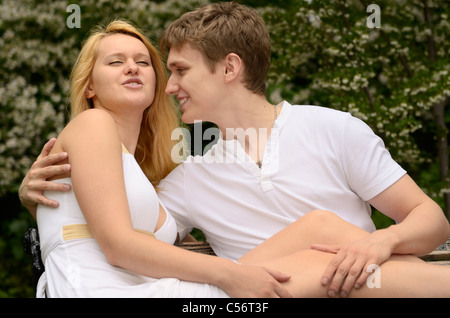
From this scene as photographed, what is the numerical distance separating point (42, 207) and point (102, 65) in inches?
25.9

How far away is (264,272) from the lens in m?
1.93

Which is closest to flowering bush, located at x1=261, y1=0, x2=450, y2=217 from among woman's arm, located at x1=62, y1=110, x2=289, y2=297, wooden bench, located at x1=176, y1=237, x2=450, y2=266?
wooden bench, located at x1=176, y1=237, x2=450, y2=266

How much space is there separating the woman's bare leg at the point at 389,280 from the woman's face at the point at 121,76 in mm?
977

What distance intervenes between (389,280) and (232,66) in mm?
1233

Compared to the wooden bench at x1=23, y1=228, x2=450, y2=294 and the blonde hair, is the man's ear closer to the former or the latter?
the blonde hair

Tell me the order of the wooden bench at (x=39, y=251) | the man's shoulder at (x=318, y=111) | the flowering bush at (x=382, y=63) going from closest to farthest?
the wooden bench at (x=39, y=251) < the man's shoulder at (x=318, y=111) < the flowering bush at (x=382, y=63)

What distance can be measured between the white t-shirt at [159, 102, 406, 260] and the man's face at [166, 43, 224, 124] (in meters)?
0.22

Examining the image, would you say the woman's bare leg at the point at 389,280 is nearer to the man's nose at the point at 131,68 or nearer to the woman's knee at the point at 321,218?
the woman's knee at the point at 321,218

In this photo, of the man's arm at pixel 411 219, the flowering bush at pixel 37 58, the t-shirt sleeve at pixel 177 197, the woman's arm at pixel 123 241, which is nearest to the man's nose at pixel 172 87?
the t-shirt sleeve at pixel 177 197

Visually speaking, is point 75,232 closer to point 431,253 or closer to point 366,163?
point 366,163

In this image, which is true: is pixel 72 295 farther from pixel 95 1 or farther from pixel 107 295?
pixel 95 1

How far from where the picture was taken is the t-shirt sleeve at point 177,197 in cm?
264

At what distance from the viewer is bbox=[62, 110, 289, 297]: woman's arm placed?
1911mm

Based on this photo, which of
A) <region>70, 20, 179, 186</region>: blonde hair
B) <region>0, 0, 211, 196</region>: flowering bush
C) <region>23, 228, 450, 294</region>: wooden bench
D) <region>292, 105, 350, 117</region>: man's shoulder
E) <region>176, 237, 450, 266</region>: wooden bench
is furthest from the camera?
<region>0, 0, 211, 196</region>: flowering bush
